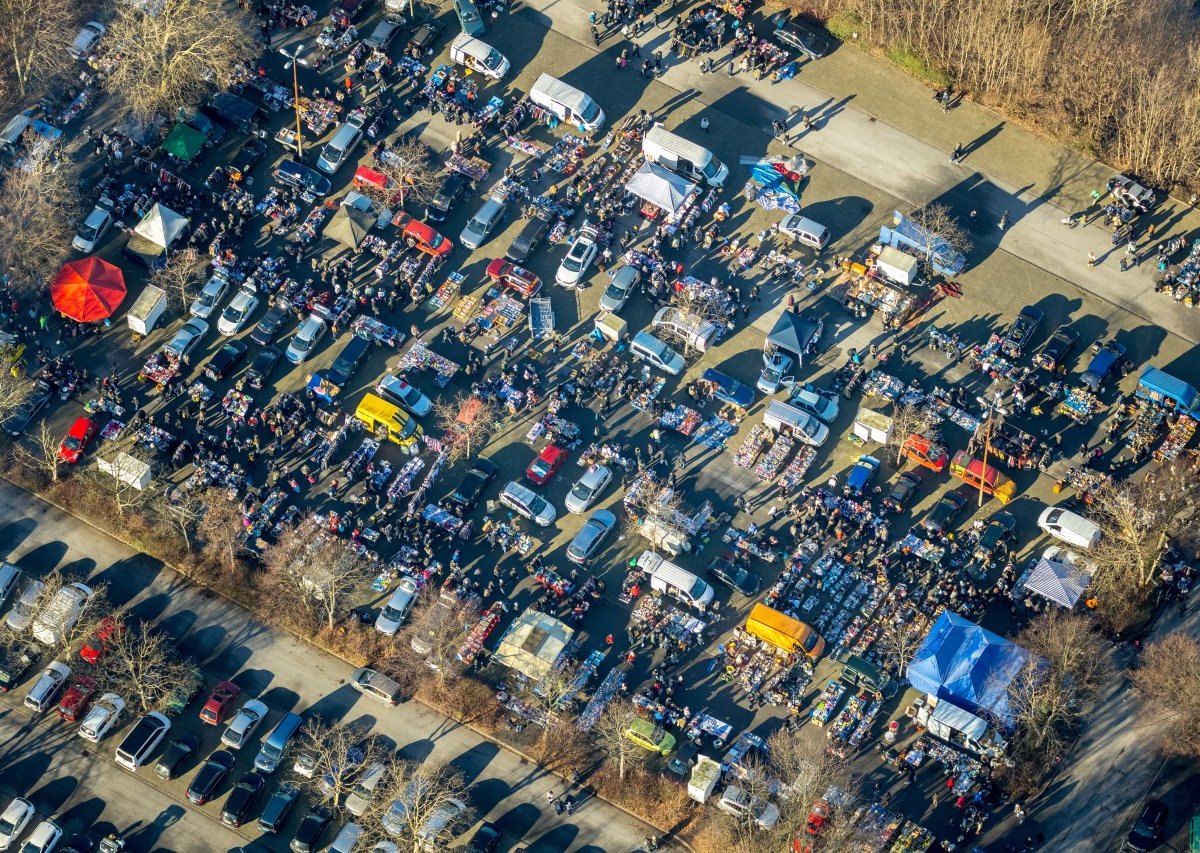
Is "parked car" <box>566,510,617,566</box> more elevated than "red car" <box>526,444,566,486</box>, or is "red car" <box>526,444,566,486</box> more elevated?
"red car" <box>526,444,566,486</box>

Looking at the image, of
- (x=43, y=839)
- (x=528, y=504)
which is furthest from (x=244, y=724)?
(x=528, y=504)

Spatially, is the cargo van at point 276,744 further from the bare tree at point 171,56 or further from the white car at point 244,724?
the bare tree at point 171,56

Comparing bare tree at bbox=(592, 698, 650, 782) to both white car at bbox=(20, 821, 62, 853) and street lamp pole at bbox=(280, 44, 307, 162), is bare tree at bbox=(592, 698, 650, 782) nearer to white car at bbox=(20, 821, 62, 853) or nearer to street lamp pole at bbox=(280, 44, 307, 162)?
white car at bbox=(20, 821, 62, 853)

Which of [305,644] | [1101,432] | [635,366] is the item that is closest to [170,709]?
[305,644]

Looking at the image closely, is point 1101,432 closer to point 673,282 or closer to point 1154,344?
point 1154,344

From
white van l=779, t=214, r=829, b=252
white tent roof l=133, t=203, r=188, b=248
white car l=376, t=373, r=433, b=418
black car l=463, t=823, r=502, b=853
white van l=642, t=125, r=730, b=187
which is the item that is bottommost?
black car l=463, t=823, r=502, b=853

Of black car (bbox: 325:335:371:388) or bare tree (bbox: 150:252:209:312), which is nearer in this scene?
black car (bbox: 325:335:371:388)

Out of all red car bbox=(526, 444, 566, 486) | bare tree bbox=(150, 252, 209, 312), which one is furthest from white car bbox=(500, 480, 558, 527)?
bare tree bbox=(150, 252, 209, 312)
